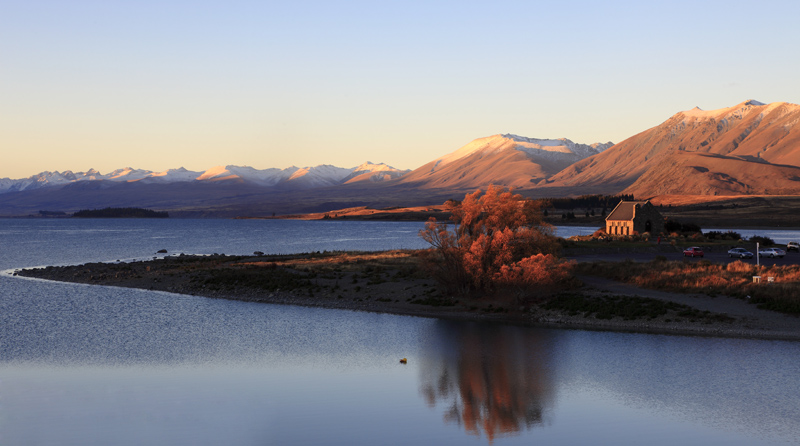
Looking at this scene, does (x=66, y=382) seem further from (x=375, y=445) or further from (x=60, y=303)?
(x=60, y=303)

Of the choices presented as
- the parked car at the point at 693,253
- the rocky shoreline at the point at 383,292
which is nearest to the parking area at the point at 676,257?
the parked car at the point at 693,253

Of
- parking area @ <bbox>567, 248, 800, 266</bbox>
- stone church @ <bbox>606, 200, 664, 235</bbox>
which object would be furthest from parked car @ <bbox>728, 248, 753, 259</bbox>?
stone church @ <bbox>606, 200, 664, 235</bbox>

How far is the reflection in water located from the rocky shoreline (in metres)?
4.61

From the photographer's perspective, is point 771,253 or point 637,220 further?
point 637,220

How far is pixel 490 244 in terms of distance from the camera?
160 feet

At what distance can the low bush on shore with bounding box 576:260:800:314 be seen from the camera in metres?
42.6

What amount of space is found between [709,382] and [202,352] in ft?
78.8

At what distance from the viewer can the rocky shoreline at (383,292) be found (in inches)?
1594

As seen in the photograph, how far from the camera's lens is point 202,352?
3566 cm

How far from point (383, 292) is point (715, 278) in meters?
23.9

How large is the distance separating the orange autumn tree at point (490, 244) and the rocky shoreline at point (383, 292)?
1669 millimetres

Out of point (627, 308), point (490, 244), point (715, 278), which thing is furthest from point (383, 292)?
point (715, 278)

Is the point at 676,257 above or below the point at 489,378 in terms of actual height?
above

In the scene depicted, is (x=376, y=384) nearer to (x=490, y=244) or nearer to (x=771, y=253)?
(x=490, y=244)
